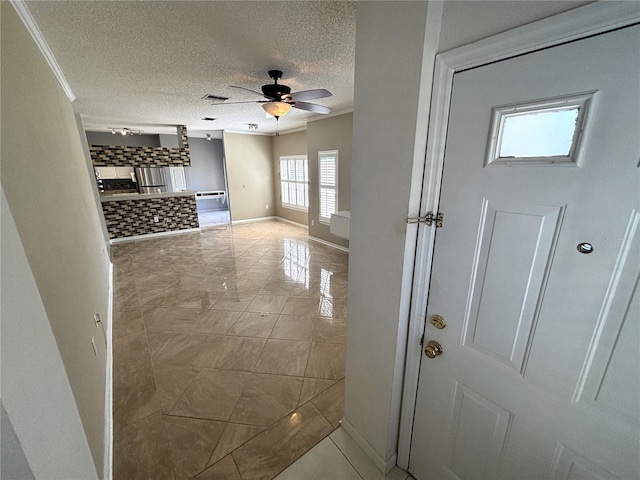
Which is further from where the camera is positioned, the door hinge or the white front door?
the door hinge

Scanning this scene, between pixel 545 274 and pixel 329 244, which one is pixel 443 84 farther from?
pixel 329 244

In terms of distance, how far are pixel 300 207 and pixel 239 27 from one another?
17.7 feet

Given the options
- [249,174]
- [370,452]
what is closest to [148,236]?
[249,174]

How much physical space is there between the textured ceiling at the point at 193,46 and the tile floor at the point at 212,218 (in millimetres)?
4245

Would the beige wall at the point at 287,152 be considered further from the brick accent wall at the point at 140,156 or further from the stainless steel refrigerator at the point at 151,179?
the stainless steel refrigerator at the point at 151,179

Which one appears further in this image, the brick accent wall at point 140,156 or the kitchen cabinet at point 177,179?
the kitchen cabinet at point 177,179

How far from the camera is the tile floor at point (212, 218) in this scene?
7745mm

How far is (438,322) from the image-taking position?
3.70ft

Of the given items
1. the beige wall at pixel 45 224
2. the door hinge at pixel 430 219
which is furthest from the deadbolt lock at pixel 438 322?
the beige wall at pixel 45 224

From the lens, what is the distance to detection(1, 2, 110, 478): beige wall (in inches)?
38.5

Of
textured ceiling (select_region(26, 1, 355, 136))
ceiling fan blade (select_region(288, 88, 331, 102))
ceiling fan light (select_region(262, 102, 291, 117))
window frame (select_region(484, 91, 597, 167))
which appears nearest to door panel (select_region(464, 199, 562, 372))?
window frame (select_region(484, 91, 597, 167))

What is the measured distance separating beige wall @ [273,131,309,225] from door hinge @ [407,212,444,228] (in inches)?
239

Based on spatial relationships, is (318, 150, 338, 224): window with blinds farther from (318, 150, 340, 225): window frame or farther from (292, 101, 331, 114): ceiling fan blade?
(292, 101, 331, 114): ceiling fan blade

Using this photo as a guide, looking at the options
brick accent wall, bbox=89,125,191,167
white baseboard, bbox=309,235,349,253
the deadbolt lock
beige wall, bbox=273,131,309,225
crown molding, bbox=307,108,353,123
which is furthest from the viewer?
beige wall, bbox=273,131,309,225
